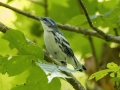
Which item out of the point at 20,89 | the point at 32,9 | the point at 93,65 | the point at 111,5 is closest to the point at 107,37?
the point at 111,5

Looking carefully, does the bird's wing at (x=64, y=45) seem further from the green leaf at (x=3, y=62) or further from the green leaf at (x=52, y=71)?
the green leaf at (x=52, y=71)

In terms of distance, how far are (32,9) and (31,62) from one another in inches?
73.4

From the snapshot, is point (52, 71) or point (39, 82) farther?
point (39, 82)

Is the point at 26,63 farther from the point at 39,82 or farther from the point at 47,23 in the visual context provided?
the point at 47,23

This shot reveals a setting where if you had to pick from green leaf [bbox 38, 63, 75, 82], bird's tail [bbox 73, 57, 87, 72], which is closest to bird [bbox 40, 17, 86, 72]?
bird's tail [bbox 73, 57, 87, 72]

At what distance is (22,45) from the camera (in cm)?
139

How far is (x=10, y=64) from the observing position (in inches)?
54.7

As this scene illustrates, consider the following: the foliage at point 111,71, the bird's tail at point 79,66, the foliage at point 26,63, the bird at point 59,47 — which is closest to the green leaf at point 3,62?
the foliage at point 26,63

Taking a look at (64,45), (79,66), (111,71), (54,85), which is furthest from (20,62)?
(64,45)

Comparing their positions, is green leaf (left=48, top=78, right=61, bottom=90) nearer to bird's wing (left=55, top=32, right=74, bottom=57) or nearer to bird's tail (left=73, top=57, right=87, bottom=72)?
bird's tail (left=73, top=57, right=87, bottom=72)

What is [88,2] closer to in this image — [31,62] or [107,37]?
[107,37]

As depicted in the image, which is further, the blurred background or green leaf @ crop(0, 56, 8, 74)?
the blurred background

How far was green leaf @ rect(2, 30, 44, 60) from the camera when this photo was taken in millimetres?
1376

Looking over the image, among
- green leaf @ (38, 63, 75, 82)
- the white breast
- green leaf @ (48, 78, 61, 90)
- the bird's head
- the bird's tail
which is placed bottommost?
green leaf @ (38, 63, 75, 82)
